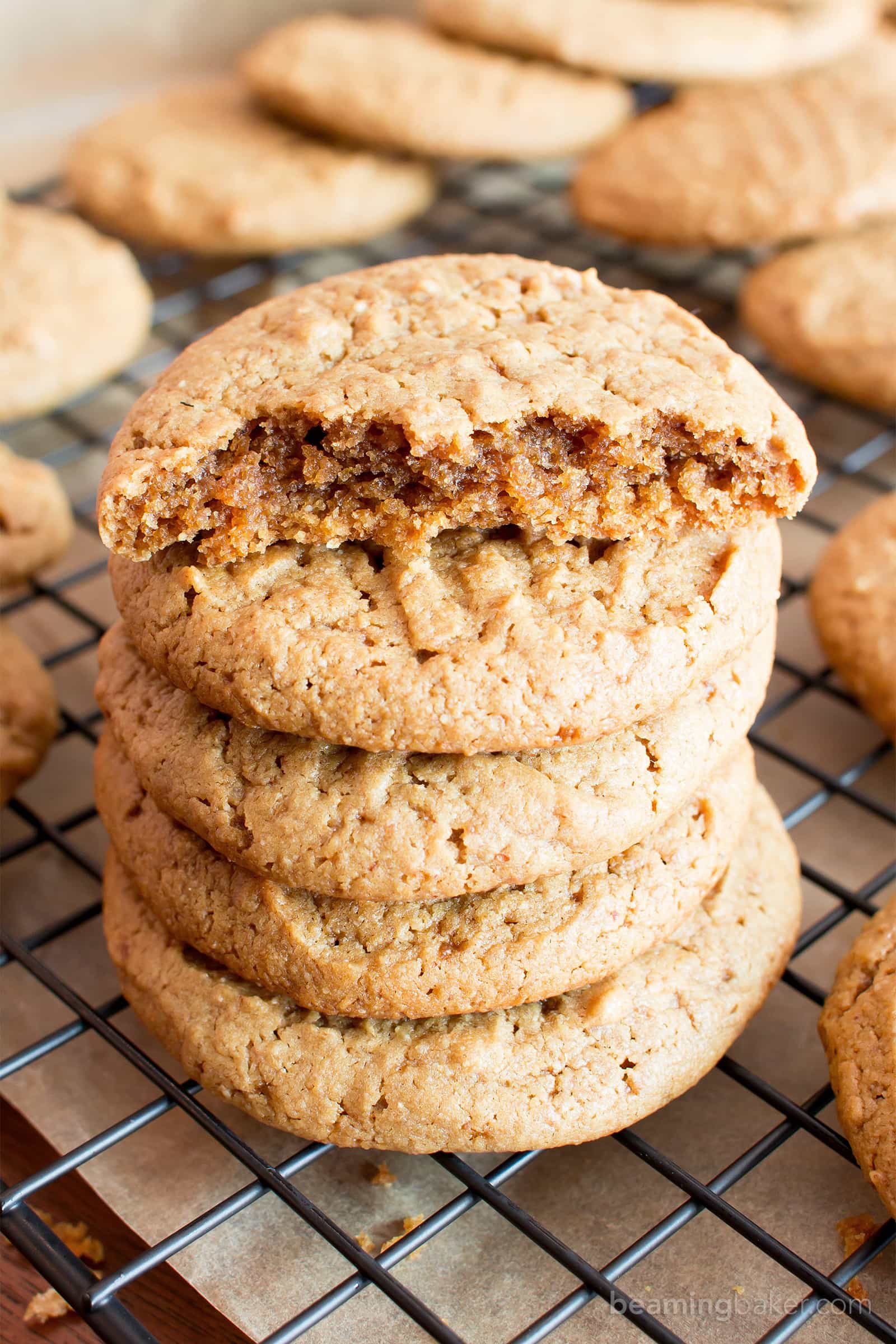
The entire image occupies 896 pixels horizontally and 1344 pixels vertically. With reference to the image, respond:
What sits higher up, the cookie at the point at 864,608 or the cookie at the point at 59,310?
the cookie at the point at 59,310

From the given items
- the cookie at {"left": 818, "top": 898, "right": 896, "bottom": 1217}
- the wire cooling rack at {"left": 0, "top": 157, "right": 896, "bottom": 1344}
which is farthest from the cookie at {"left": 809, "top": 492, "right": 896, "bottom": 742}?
the cookie at {"left": 818, "top": 898, "right": 896, "bottom": 1217}

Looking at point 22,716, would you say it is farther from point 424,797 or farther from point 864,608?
point 864,608

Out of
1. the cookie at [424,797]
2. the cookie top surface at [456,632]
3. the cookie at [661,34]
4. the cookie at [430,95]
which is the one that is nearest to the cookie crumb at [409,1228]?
the cookie at [424,797]

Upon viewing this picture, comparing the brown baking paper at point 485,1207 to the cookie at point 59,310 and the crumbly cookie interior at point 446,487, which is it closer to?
the crumbly cookie interior at point 446,487

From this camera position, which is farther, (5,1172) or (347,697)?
(5,1172)

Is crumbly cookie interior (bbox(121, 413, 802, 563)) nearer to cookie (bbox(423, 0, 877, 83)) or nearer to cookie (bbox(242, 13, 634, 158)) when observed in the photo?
cookie (bbox(242, 13, 634, 158))

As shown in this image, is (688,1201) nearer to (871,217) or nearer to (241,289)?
(871,217)

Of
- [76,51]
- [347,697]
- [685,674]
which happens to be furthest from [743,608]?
[76,51]
